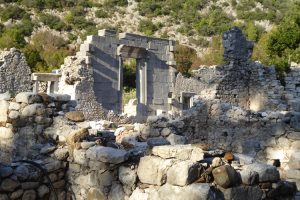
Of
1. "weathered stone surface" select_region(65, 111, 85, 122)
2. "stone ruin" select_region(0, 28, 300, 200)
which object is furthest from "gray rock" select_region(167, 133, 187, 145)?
"weathered stone surface" select_region(65, 111, 85, 122)

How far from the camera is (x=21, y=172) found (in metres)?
4.46

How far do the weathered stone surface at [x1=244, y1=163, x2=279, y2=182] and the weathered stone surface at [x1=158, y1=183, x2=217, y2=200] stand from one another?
574 millimetres

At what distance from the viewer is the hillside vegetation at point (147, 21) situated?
138 ft

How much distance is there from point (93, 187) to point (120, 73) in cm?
1345

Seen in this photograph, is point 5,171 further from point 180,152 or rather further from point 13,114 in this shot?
point 180,152

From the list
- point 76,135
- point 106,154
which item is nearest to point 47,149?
point 76,135

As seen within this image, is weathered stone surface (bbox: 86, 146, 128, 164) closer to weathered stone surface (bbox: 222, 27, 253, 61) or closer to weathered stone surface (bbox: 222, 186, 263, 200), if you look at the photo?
weathered stone surface (bbox: 222, 186, 263, 200)

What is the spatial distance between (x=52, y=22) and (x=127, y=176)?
45427 millimetres

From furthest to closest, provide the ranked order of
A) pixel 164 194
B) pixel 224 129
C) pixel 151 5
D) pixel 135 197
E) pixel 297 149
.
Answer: pixel 151 5
pixel 224 129
pixel 297 149
pixel 135 197
pixel 164 194

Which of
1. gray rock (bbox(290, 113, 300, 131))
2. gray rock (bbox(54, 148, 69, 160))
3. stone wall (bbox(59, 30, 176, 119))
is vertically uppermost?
stone wall (bbox(59, 30, 176, 119))

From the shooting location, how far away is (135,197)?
156 inches

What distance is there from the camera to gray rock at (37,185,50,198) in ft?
15.2

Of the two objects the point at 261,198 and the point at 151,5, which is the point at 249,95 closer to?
the point at 261,198

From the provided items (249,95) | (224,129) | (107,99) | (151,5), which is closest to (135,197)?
(224,129)
